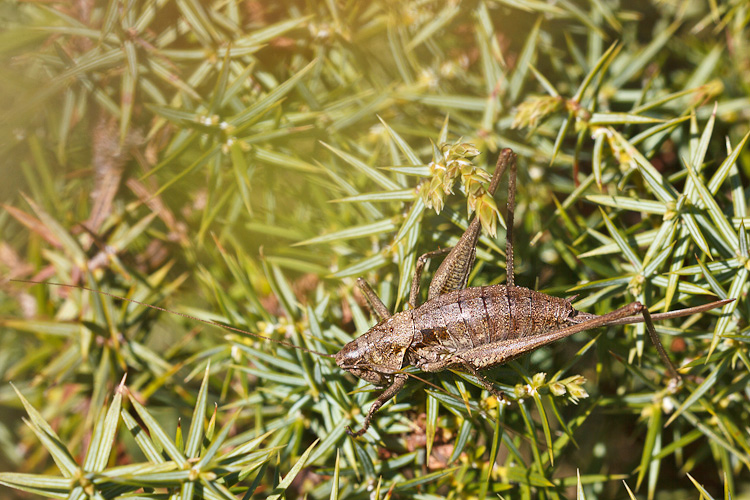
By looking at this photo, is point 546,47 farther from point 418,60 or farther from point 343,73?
point 343,73

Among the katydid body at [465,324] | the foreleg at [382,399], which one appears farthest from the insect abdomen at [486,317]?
the foreleg at [382,399]

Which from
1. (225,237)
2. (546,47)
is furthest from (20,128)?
(546,47)

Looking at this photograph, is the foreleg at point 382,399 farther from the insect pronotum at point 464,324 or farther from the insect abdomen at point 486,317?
the insect abdomen at point 486,317

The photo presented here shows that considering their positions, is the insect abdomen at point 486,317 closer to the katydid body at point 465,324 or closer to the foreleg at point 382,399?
the katydid body at point 465,324

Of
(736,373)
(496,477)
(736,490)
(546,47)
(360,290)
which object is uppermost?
(546,47)

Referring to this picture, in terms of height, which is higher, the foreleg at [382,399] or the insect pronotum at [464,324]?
the insect pronotum at [464,324]

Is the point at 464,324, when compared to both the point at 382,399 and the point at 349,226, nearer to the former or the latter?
the point at 382,399

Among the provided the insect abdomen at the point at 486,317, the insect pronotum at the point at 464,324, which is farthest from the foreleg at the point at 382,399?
the insect abdomen at the point at 486,317
